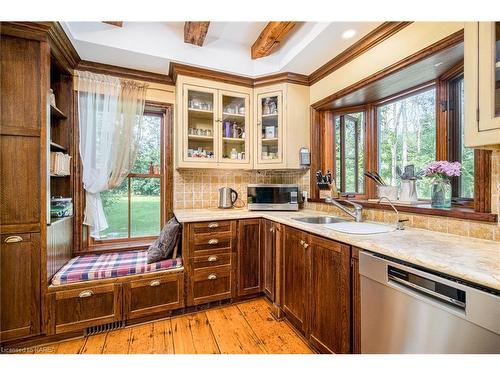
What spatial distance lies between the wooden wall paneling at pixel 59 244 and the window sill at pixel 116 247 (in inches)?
6.6

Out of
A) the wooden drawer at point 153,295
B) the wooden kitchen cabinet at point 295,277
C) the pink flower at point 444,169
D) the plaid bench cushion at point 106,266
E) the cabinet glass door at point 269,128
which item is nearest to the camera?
the pink flower at point 444,169

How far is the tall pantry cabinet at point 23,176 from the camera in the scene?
1.61m

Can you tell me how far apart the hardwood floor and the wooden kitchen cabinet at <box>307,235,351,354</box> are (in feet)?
0.85

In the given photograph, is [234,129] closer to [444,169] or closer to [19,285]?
[444,169]

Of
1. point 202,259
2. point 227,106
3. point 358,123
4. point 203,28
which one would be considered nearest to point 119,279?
point 202,259

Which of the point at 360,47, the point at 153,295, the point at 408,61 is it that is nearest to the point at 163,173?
the point at 153,295

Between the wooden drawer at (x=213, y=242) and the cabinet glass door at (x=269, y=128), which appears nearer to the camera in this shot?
the wooden drawer at (x=213, y=242)

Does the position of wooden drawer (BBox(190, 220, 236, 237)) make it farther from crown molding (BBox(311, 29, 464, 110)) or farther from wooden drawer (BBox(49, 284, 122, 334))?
crown molding (BBox(311, 29, 464, 110))

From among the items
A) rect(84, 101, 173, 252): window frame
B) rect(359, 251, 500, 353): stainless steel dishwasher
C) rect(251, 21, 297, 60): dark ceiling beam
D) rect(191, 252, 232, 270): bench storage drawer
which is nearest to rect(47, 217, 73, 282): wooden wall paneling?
rect(84, 101, 173, 252): window frame

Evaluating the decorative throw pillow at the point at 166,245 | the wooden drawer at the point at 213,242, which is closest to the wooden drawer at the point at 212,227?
the wooden drawer at the point at 213,242

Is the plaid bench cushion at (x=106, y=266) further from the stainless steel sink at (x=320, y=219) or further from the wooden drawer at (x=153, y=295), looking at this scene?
the stainless steel sink at (x=320, y=219)

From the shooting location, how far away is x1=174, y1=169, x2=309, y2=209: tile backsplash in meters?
2.71
